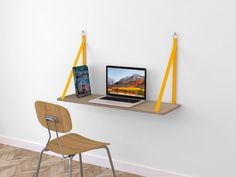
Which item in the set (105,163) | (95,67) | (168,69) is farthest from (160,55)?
(105,163)

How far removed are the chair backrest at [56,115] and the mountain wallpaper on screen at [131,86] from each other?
2.16ft

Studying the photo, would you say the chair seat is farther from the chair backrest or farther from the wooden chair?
the chair backrest

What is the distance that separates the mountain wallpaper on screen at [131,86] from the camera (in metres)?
3.06

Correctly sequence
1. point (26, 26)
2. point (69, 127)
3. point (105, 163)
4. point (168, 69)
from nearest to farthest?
point (69, 127) < point (168, 69) < point (105, 163) < point (26, 26)

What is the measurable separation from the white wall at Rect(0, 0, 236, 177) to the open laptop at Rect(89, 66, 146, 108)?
0.08 meters

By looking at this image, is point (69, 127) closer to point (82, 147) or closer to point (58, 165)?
point (82, 147)

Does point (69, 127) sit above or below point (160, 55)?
below

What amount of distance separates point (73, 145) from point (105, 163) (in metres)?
0.76

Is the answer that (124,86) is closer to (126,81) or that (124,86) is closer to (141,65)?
(126,81)

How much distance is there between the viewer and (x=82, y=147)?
277cm

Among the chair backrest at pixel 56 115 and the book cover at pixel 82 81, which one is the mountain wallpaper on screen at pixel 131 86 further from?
the chair backrest at pixel 56 115

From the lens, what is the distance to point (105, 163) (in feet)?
11.5

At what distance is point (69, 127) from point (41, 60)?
125 centimetres

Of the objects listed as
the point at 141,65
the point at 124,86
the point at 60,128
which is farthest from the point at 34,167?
the point at 141,65
